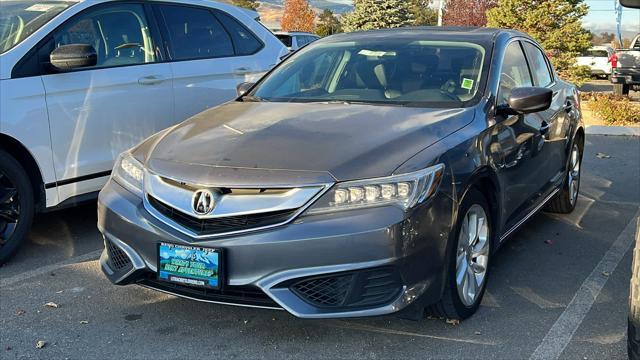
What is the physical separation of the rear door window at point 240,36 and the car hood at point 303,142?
86.2 inches

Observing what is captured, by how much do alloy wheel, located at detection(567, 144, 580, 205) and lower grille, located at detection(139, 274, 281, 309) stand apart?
11.6 feet

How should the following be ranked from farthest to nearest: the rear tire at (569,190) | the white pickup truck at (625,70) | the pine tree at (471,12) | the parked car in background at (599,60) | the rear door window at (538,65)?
1. the pine tree at (471,12)
2. the parked car in background at (599,60)
3. the white pickup truck at (625,70)
4. the rear tire at (569,190)
5. the rear door window at (538,65)

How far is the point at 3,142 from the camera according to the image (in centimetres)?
429

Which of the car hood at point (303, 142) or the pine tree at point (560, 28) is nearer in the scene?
the car hood at point (303, 142)

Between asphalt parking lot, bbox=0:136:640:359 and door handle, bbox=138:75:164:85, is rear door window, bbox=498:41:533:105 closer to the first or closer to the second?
asphalt parking lot, bbox=0:136:640:359

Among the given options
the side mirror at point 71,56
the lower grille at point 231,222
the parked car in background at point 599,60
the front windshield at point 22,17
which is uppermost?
the front windshield at point 22,17

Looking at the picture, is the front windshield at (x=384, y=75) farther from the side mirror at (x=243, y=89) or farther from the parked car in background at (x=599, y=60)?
the parked car in background at (x=599, y=60)

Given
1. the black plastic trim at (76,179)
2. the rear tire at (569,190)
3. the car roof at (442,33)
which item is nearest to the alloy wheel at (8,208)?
the black plastic trim at (76,179)

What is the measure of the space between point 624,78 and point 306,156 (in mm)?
15825

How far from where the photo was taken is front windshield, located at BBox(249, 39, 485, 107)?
4.03 metres

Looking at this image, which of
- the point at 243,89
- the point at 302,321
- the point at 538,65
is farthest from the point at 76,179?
the point at 538,65

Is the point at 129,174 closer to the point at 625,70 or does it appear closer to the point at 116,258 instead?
the point at 116,258

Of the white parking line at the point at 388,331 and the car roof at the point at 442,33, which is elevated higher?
the car roof at the point at 442,33

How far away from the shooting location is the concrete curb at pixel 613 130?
34.2 ft
